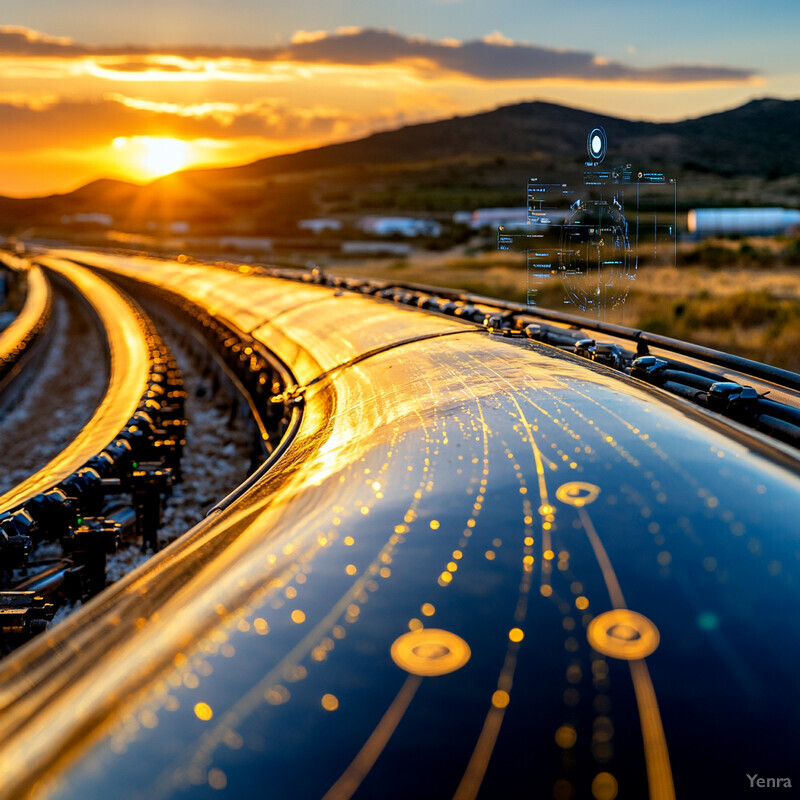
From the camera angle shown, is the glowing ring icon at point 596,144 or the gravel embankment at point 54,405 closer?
the glowing ring icon at point 596,144

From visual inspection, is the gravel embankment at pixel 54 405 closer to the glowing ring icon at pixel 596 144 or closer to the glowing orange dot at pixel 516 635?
the glowing ring icon at pixel 596 144

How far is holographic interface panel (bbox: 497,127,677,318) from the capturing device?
35.3 ft

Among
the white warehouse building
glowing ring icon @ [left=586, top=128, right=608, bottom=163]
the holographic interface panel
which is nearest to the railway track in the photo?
glowing ring icon @ [left=586, top=128, right=608, bottom=163]

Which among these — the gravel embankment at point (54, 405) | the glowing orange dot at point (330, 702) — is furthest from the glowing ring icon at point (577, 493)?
the gravel embankment at point (54, 405)

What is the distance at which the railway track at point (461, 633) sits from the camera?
2068mm

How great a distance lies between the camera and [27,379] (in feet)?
67.1

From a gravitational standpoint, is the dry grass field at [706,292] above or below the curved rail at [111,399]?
below

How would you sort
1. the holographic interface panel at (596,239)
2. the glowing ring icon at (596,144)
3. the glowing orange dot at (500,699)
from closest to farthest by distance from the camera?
1. the glowing orange dot at (500,699)
2. the glowing ring icon at (596,144)
3. the holographic interface panel at (596,239)

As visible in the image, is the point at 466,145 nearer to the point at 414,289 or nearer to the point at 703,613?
the point at 414,289

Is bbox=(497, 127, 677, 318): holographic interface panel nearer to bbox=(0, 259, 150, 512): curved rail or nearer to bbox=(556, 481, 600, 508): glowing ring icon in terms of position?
bbox=(556, 481, 600, 508): glowing ring icon

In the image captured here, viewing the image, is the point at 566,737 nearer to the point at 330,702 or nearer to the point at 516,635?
the point at 516,635

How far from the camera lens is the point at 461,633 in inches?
98.0

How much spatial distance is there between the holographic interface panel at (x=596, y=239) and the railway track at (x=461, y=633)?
4669 mm

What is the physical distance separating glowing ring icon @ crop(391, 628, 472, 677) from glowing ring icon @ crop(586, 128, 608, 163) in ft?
19.2
